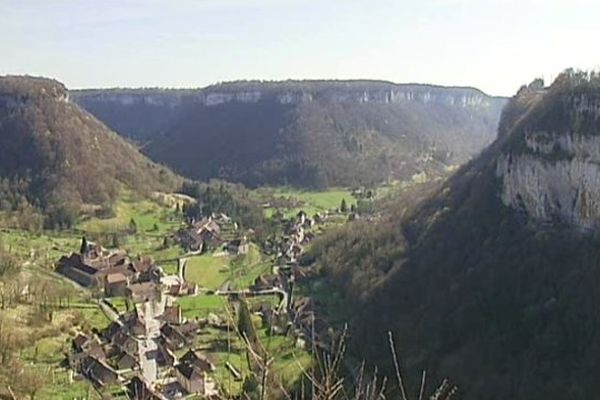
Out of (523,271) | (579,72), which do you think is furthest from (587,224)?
(579,72)

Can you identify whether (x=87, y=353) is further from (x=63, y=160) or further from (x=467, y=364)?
(x=63, y=160)

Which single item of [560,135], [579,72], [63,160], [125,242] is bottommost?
[125,242]

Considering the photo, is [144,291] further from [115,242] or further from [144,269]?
[115,242]

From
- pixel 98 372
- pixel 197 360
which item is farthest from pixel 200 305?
pixel 98 372

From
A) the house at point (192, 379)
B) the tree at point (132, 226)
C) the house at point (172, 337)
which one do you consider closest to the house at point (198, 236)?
the tree at point (132, 226)

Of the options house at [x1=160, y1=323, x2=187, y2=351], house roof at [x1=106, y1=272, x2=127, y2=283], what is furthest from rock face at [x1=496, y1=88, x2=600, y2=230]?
house roof at [x1=106, y1=272, x2=127, y2=283]

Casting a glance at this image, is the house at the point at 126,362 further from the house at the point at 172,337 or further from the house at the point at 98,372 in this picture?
the house at the point at 172,337

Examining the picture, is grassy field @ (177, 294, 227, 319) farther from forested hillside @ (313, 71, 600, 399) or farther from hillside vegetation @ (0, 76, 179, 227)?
hillside vegetation @ (0, 76, 179, 227)
